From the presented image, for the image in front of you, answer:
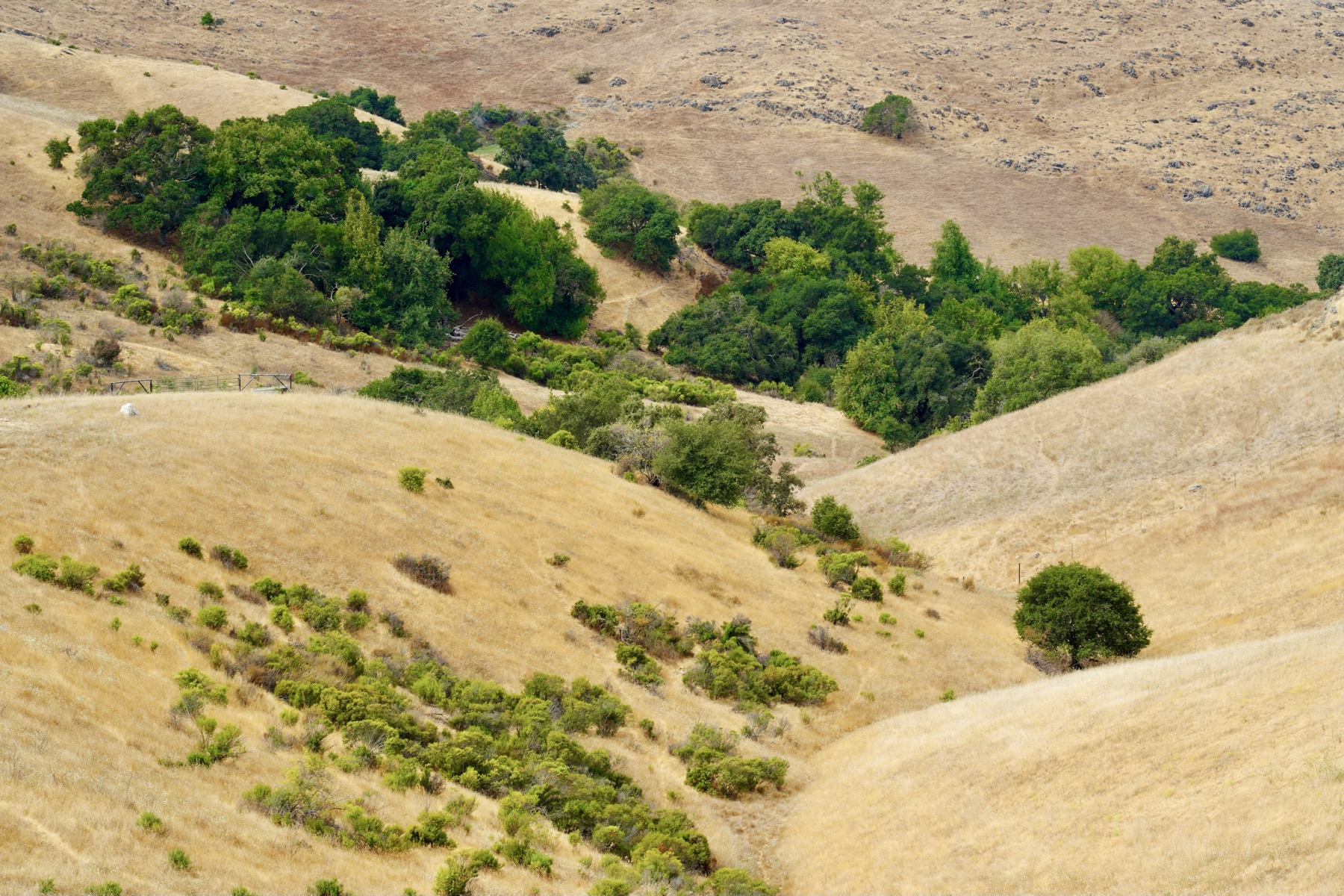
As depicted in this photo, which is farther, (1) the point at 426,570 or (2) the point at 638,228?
(2) the point at 638,228

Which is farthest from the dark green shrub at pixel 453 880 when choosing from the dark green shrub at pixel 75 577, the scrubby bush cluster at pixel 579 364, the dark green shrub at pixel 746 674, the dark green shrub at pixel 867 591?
the scrubby bush cluster at pixel 579 364

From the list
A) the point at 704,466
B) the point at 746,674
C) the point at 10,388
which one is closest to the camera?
the point at 746,674

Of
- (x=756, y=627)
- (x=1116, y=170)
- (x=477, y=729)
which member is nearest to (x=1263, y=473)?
(x=756, y=627)

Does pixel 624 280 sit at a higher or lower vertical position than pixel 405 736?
lower

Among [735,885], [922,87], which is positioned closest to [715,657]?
[735,885]

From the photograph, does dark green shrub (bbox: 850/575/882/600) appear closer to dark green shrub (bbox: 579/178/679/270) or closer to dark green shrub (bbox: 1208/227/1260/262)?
dark green shrub (bbox: 579/178/679/270)

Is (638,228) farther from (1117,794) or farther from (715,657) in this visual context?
(1117,794)

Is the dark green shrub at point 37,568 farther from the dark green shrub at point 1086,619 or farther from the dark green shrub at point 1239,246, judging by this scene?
the dark green shrub at point 1239,246
